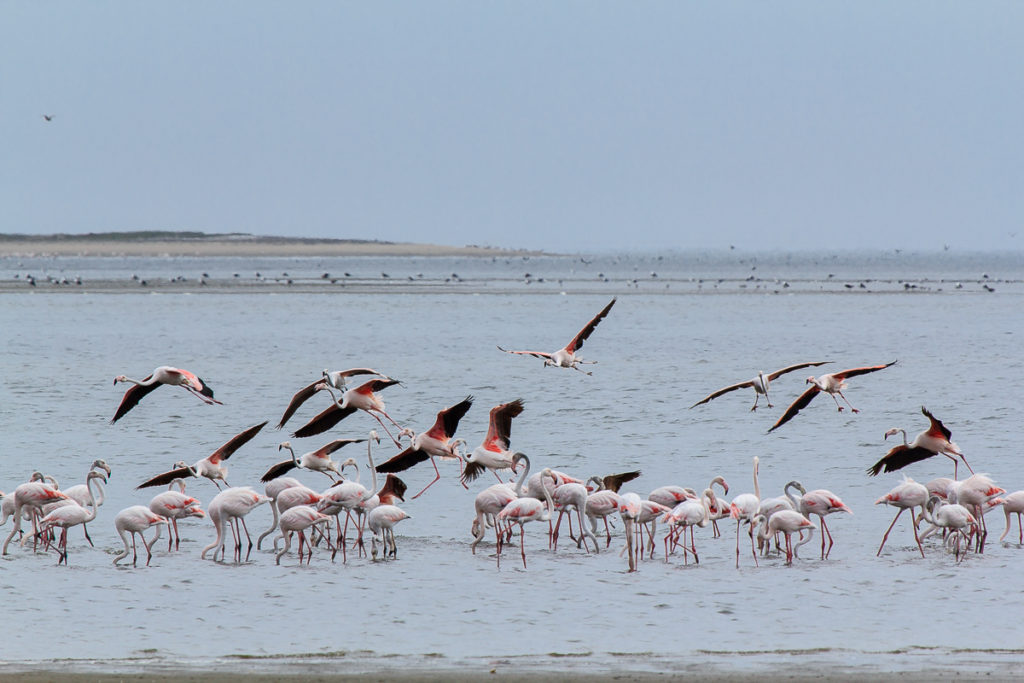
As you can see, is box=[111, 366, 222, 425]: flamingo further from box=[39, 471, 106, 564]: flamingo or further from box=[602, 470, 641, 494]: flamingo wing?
box=[602, 470, 641, 494]: flamingo wing

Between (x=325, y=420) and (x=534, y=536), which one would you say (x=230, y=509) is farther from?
(x=325, y=420)

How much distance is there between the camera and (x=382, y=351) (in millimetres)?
36062

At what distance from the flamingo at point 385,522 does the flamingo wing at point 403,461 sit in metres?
1.41

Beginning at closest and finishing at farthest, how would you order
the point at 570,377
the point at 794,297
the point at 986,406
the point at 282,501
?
1. the point at 282,501
2. the point at 986,406
3. the point at 570,377
4. the point at 794,297

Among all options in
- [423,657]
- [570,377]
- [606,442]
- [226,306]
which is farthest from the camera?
[226,306]

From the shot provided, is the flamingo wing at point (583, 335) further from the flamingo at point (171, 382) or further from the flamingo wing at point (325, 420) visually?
the flamingo at point (171, 382)

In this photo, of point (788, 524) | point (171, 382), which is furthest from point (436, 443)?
point (788, 524)

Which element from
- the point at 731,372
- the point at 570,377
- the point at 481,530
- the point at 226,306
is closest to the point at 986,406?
the point at 731,372

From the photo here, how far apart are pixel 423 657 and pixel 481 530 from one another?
11.6 feet

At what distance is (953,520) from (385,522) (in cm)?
483

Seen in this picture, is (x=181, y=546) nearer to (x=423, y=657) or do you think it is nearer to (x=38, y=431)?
(x=423, y=657)

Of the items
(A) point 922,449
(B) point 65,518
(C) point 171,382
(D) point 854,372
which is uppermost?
(D) point 854,372

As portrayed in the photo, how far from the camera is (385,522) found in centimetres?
1131

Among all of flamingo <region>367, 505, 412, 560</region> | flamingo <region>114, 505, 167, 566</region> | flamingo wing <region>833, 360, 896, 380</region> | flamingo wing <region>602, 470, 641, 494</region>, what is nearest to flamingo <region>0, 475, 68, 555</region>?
flamingo <region>114, 505, 167, 566</region>
